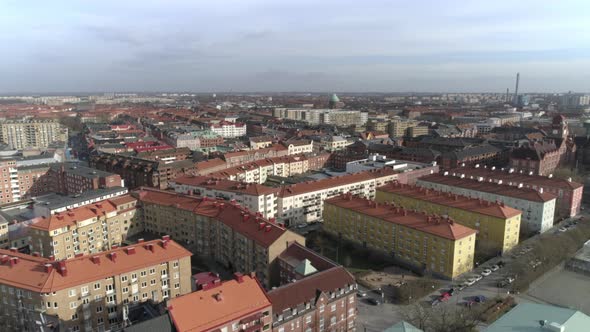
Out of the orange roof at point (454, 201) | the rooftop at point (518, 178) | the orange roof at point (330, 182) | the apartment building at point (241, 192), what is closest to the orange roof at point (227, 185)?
the apartment building at point (241, 192)

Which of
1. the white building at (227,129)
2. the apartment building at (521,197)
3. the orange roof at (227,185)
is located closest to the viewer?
the apartment building at (521,197)

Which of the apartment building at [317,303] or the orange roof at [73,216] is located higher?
the orange roof at [73,216]

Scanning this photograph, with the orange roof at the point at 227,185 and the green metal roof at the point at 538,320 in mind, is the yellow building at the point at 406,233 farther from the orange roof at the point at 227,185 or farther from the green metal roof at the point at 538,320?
the green metal roof at the point at 538,320

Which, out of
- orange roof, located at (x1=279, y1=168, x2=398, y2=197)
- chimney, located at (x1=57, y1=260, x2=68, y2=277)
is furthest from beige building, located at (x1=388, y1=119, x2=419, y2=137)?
chimney, located at (x1=57, y1=260, x2=68, y2=277)

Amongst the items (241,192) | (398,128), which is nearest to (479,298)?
(241,192)

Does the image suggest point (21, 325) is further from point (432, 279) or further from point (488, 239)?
point (488, 239)

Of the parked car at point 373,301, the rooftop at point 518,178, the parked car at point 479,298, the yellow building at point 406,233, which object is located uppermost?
the rooftop at point 518,178

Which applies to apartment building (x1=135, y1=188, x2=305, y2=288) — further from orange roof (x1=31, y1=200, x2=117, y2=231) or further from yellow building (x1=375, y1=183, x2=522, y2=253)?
yellow building (x1=375, y1=183, x2=522, y2=253)
